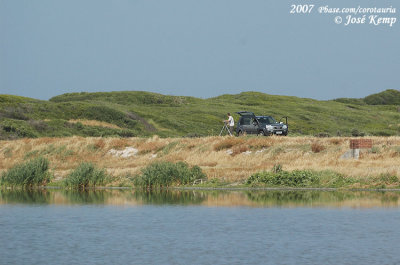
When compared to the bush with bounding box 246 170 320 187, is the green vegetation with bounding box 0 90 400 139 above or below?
above

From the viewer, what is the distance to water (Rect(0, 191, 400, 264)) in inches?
731

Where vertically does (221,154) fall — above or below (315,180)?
above

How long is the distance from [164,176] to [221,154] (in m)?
10.8

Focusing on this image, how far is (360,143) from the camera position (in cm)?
4412

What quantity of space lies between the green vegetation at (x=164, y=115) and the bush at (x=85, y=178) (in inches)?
1462

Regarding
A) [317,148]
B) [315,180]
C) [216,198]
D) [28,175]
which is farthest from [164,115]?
[216,198]

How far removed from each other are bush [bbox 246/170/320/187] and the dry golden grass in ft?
4.73

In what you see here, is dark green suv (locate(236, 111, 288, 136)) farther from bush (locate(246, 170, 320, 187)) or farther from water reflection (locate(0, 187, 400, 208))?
water reflection (locate(0, 187, 400, 208))

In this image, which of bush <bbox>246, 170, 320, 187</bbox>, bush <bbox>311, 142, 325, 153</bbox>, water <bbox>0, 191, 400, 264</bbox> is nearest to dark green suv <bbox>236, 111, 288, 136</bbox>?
bush <bbox>311, 142, 325, 153</bbox>

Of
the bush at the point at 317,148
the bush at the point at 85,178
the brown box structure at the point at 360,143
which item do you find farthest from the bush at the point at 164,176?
the bush at the point at 317,148

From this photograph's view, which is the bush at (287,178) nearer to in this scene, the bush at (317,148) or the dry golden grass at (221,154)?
the dry golden grass at (221,154)

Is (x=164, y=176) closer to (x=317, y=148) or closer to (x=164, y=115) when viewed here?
(x=317, y=148)

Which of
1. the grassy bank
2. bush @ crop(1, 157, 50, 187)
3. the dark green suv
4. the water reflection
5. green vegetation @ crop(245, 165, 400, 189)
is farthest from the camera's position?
the dark green suv

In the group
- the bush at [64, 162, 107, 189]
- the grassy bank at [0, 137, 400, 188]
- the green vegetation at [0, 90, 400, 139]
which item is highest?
the green vegetation at [0, 90, 400, 139]
